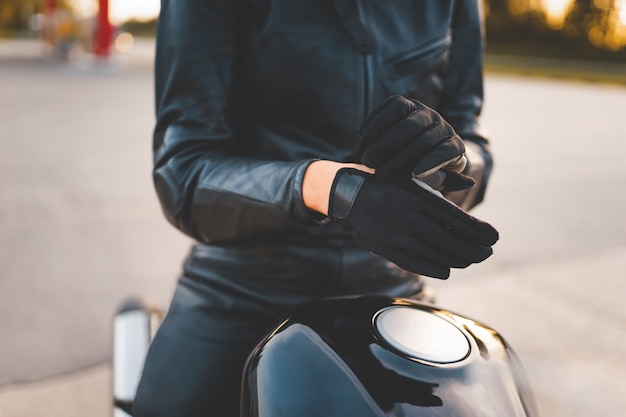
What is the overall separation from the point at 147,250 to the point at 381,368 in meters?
2.80

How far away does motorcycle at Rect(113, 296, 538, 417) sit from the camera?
0.74 m

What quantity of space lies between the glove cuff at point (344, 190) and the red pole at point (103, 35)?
13683 mm

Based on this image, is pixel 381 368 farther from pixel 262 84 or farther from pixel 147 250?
pixel 147 250

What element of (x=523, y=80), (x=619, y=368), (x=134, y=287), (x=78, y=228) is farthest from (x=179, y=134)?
(x=523, y=80)

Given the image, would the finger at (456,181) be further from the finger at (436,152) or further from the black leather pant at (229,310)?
the black leather pant at (229,310)

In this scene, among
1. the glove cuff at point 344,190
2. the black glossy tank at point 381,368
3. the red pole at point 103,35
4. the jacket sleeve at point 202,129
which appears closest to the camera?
the black glossy tank at point 381,368

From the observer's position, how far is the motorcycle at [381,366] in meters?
0.74

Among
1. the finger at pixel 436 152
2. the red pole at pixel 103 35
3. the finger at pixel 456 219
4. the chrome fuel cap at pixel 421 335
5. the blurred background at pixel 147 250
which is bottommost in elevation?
the red pole at pixel 103 35

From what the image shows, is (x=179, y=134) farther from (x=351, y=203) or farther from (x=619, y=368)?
(x=619, y=368)

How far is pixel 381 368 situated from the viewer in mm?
768

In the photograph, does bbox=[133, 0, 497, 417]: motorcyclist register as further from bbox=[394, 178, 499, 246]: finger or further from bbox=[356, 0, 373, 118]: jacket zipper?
bbox=[394, 178, 499, 246]: finger

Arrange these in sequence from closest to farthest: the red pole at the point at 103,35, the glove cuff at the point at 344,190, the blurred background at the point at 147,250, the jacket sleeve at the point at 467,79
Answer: the glove cuff at the point at 344,190
the jacket sleeve at the point at 467,79
the blurred background at the point at 147,250
the red pole at the point at 103,35

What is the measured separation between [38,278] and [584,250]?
3.07 metres

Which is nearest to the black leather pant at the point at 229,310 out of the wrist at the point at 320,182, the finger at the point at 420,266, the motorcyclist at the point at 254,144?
the motorcyclist at the point at 254,144
